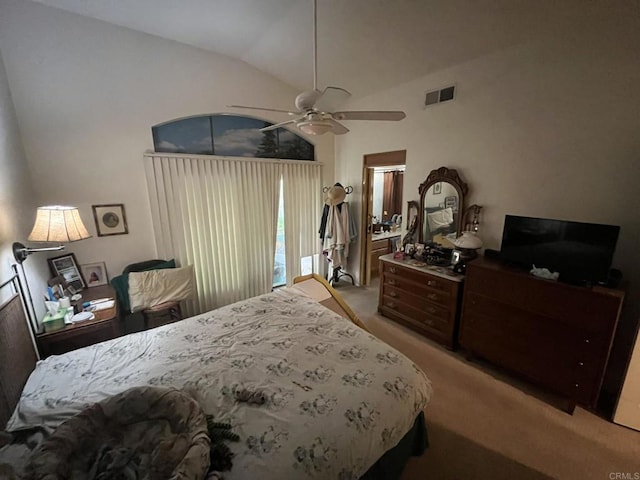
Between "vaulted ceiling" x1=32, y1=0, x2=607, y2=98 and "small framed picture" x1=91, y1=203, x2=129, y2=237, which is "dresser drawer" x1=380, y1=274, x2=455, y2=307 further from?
"small framed picture" x1=91, y1=203, x2=129, y2=237

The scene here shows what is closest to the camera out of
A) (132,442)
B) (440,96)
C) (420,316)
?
(132,442)

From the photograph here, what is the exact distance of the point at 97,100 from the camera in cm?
243

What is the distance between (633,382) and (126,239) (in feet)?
14.8

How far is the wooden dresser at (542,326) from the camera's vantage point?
5.74 ft

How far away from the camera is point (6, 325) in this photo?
56.6 inches

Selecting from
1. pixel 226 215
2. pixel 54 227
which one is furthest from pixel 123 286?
pixel 226 215

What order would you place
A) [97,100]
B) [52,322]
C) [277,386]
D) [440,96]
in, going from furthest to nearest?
1. [440,96]
2. [97,100]
3. [52,322]
4. [277,386]

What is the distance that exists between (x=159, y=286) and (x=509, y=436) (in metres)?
3.27

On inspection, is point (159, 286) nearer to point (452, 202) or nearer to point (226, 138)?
point (226, 138)

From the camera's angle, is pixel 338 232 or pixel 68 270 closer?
pixel 68 270

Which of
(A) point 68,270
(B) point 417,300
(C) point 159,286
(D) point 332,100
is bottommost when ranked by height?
(B) point 417,300

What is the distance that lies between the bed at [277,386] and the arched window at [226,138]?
212 centimetres

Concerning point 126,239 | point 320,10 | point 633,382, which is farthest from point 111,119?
point 633,382

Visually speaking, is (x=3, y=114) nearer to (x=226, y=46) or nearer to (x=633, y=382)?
(x=226, y=46)
